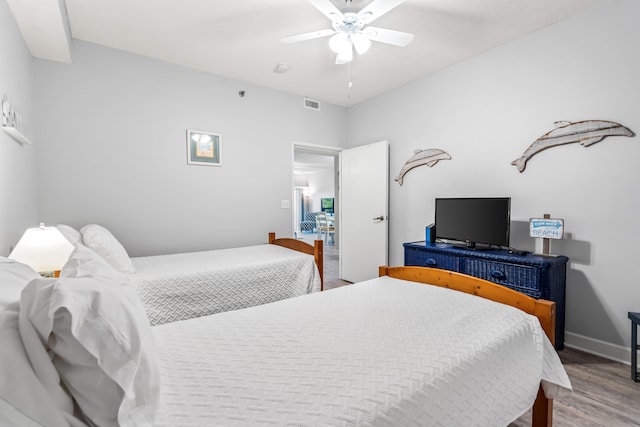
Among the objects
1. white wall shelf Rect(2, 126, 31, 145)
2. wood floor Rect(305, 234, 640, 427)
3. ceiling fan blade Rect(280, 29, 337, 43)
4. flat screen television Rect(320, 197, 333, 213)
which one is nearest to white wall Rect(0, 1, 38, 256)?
white wall shelf Rect(2, 126, 31, 145)

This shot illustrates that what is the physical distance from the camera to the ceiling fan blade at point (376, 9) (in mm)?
1872

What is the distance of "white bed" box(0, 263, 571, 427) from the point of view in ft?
2.14

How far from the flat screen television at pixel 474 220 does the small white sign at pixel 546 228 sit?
0.58ft

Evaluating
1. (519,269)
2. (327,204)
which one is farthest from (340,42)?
(327,204)

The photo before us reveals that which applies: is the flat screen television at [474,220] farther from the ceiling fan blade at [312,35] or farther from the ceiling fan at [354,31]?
the ceiling fan blade at [312,35]

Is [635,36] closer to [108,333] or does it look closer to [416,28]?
[416,28]

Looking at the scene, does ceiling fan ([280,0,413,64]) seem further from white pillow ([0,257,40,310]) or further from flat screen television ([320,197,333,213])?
flat screen television ([320,197,333,213])

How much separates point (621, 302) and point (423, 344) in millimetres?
2184

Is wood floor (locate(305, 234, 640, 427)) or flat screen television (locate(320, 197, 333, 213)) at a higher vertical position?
flat screen television (locate(320, 197, 333, 213))

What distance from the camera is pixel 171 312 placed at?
2189 millimetres

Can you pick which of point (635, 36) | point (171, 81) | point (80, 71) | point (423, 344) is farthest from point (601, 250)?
point (80, 71)

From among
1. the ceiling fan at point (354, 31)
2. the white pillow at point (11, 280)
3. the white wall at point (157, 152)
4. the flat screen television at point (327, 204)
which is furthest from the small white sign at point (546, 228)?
the flat screen television at point (327, 204)

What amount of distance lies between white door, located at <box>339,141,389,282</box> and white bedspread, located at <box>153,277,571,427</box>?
245cm

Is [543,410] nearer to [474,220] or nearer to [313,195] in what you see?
[474,220]
